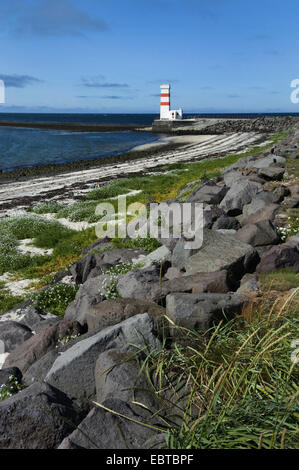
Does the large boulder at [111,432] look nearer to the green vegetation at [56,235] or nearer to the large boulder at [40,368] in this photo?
the large boulder at [40,368]

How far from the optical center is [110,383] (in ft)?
16.1

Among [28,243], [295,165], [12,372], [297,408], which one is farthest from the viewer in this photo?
[295,165]

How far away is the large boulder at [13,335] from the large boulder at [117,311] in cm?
207

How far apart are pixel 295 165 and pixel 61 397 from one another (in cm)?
1713

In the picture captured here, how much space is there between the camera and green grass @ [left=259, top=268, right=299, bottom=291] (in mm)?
7121

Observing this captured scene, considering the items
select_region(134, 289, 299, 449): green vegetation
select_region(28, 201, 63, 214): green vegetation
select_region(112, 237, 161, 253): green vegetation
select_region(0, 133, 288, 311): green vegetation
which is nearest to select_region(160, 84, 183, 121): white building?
select_region(0, 133, 288, 311): green vegetation

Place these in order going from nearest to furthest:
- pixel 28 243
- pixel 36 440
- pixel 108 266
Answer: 1. pixel 36 440
2. pixel 108 266
3. pixel 28 243

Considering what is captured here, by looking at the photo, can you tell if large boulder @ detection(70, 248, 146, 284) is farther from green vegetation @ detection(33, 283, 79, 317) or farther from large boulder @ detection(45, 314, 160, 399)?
large boulder @ detection(45, 314, 160, 399)

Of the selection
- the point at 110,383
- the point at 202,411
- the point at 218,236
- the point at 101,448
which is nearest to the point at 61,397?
the point at 110,383

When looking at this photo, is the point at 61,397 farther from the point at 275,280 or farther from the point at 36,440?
the point at 275,280

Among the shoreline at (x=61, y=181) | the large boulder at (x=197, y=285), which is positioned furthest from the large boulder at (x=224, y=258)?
the shoreline at (x=61, y=181)

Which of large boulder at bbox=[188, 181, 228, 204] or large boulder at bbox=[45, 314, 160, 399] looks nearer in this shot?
large boulder at bbox=[45, 314, 160, 399]

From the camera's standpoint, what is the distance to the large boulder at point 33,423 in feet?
14.2

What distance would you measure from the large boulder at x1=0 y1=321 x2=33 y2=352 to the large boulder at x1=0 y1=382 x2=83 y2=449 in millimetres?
3789
